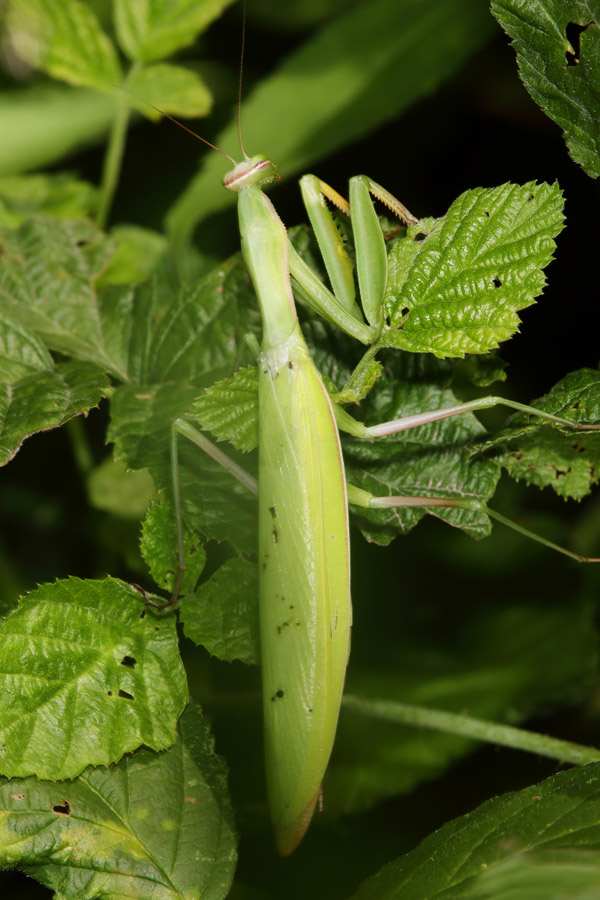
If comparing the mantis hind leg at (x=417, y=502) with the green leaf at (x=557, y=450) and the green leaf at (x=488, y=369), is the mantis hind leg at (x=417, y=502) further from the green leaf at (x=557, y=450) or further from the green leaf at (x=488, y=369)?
the green leaf at (x=488, y=369)

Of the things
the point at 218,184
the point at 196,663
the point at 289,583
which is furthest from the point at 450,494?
the point at 218,184

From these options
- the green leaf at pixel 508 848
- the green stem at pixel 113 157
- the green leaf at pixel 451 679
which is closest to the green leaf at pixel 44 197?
the green stem at pixel 113 157

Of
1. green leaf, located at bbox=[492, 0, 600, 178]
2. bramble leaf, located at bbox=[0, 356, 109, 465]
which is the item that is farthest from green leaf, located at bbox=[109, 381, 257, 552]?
green leaf, located at bbox=[492, 0, 600, 178]

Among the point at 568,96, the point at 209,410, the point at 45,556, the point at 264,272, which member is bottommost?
the point at 45,556

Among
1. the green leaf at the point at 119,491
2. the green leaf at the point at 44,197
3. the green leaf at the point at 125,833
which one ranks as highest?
the green leaf at the point at 44,197

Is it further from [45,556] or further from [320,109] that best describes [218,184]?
[45,556]

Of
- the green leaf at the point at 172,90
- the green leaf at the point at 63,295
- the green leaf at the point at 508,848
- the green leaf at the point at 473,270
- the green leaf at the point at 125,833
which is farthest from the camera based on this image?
the green leaf at the point at 172,90

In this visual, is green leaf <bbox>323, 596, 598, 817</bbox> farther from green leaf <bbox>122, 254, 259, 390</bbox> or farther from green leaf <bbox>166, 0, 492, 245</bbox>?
green leaf <bbox>166, 0, 492, 245</bbox>
